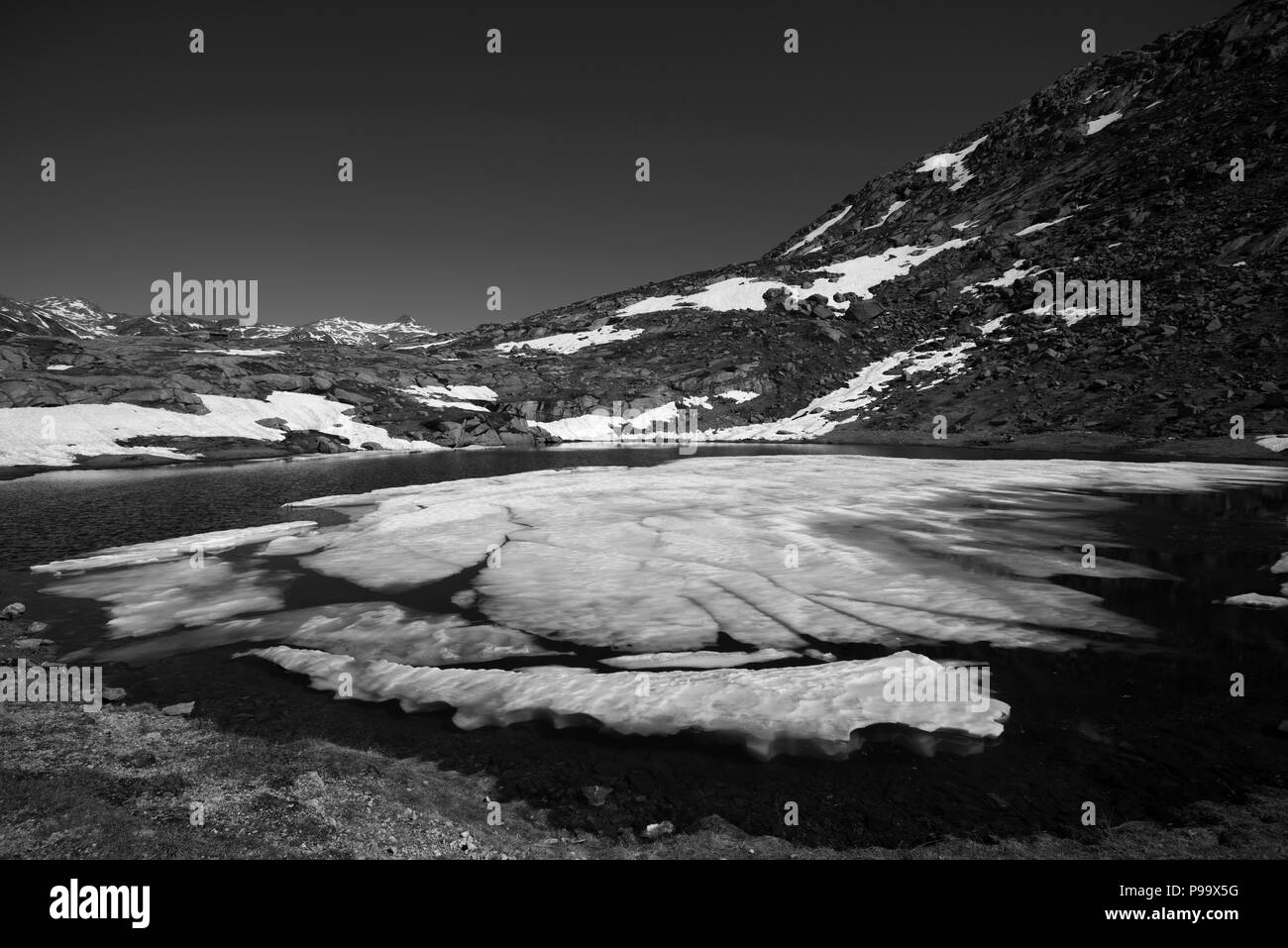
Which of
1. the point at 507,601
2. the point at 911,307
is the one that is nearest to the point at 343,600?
the point at 507,601

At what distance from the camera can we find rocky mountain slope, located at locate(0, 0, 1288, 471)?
79.4m

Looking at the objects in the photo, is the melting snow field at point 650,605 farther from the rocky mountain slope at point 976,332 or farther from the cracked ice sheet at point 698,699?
the rocky mountain slope at point 976,332

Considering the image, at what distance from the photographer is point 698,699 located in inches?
458

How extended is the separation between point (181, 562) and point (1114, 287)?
126039 mm

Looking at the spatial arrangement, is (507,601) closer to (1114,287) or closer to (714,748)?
(714,748)

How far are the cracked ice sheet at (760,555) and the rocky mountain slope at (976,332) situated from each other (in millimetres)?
47537

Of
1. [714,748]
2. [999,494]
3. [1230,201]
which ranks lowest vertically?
[714,748]

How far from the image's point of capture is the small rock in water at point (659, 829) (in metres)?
8.16

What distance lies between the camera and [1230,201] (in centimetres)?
10300

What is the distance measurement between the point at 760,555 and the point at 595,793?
14449mm

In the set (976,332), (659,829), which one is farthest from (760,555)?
(976,332)
